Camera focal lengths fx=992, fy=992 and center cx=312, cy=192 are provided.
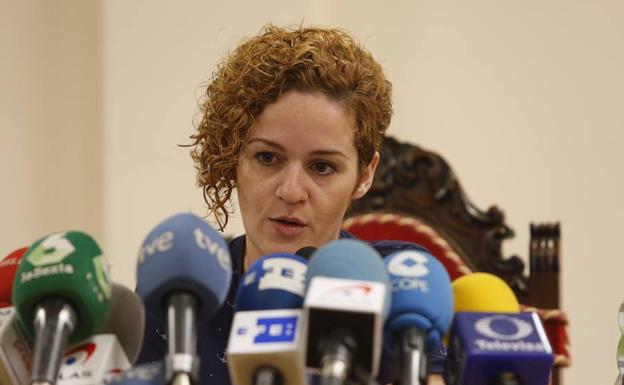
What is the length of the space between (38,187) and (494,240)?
135cm

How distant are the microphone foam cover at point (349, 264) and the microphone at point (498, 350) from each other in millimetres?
95

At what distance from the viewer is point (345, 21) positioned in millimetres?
2957

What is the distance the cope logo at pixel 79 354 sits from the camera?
0.92 meters

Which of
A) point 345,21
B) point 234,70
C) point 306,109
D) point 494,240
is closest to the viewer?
point 306,109

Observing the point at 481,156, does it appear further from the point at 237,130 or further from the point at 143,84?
the point at 237,130

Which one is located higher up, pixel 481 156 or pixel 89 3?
pixel 89 3

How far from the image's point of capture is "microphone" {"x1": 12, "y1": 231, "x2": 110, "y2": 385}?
0.87 m

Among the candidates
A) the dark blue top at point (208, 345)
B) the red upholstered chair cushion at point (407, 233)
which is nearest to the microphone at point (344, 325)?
the dark blue top at point (208, 345)

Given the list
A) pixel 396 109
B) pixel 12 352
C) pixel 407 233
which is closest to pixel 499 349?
pixel 12 352

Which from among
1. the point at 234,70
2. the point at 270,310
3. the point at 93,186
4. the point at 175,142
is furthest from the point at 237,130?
the point at 93,186

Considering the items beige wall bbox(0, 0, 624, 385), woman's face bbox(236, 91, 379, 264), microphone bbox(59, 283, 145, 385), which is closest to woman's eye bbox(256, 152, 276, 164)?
woman's face bbox(236, 91, 379, 264)

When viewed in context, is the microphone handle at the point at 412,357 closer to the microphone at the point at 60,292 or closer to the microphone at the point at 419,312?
the microphone at the point at 419,312

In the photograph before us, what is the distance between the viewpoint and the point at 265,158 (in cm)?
159

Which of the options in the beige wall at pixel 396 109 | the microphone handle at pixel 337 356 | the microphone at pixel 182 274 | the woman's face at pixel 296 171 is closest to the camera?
the microphone handle at pixel 337 356
